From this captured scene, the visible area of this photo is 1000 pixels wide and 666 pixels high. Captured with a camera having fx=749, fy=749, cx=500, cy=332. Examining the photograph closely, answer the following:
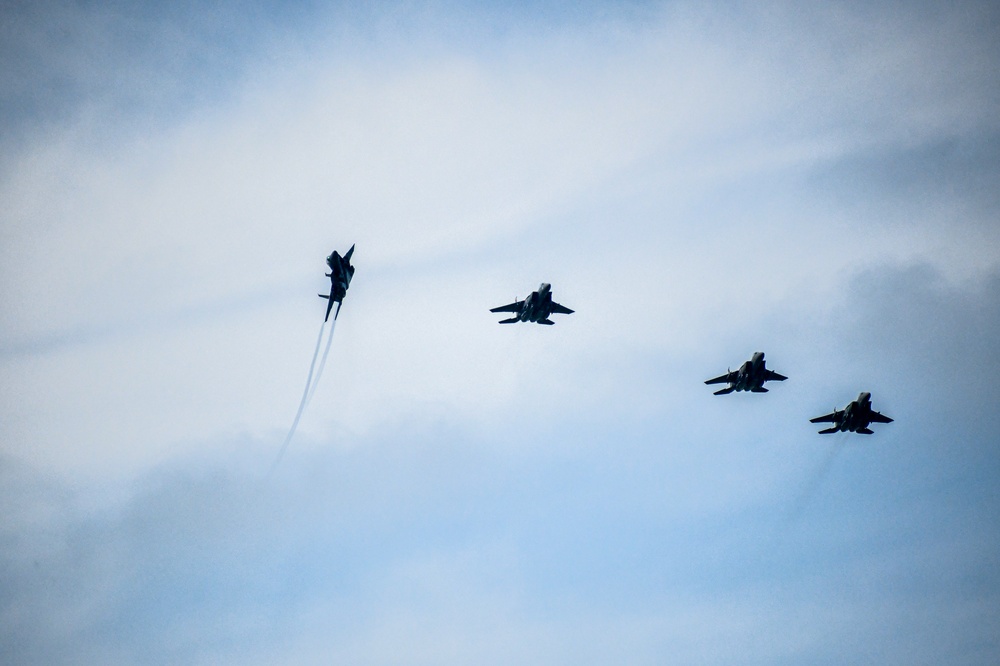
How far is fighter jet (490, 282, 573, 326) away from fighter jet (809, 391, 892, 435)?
128 feet

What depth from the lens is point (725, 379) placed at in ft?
348

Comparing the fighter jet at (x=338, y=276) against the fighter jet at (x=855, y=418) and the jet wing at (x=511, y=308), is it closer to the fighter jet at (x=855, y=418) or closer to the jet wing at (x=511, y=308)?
the jet wing at (x=511, y=308)

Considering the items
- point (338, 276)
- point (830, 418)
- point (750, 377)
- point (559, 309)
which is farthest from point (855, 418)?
point (338, 276)

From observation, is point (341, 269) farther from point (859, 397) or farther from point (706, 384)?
point (859, 397)

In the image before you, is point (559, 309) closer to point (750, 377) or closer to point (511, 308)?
point (511, 308)

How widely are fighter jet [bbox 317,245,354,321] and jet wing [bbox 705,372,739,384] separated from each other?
5183 cm

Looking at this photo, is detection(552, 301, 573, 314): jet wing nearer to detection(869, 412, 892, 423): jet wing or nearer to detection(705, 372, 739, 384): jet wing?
detection(705, 372, 739, 384): jet wing

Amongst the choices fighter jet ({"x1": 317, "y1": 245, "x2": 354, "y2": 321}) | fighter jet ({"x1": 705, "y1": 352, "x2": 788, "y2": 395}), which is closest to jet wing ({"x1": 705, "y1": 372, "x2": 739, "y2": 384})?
fighter jet ({"x1": 705, "y1": 352, "x2": 788, "y2": 395})

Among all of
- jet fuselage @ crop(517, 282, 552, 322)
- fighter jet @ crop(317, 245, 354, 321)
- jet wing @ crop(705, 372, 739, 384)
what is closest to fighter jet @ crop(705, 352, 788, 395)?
jet wing @ crop(705, 372, 739, 384)

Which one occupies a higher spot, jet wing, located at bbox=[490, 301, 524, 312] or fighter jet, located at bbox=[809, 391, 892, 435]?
jet wing, located at bbox=[490, 301, 524, 312]

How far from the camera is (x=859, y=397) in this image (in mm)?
102250

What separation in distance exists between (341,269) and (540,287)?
25.4 meters

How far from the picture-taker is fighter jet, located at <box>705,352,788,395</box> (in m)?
103

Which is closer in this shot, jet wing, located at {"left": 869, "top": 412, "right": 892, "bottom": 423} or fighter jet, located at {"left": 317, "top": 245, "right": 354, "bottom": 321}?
fighter jet, located at {"left": 317, "top": 245, "right": 354, "bottom": 321}
